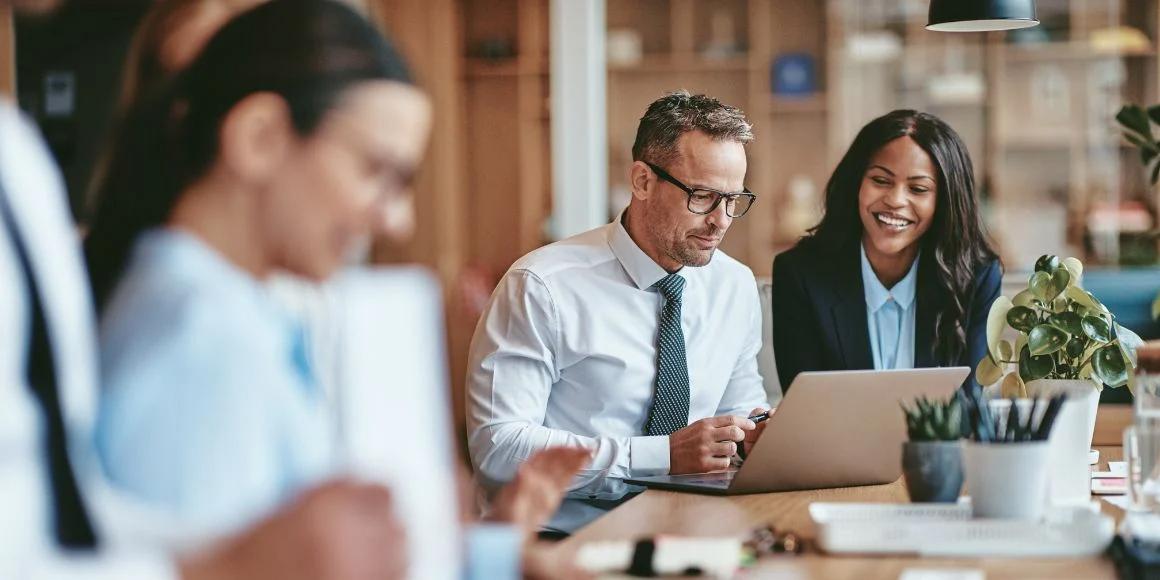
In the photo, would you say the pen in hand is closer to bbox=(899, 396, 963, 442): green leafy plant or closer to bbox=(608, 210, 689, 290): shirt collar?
bbox=(608, 210, 689, 290): shirt collar

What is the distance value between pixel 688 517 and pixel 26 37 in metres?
3.04

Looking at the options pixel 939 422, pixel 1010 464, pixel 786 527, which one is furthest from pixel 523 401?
pixel 1010 464

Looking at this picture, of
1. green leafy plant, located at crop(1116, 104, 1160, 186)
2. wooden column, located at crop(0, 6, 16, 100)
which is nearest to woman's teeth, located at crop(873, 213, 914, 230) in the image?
green leafy plant, located at crop(1116, 104, 1160, 186)

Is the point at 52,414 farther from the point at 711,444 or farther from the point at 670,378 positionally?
the point at 670,378

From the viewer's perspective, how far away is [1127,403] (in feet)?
10.0

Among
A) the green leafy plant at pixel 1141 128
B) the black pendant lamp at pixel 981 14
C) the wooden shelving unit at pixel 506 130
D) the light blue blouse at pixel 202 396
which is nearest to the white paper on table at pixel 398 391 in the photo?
the light blue blouse at pixel 202 396

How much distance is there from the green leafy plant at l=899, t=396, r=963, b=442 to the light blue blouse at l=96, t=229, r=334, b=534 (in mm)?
1046

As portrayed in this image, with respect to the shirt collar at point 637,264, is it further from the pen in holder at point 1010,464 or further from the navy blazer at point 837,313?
the pen in holder at point 1010,464

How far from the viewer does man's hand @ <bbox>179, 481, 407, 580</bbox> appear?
29.8 inches

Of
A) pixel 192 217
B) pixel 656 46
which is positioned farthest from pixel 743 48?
pixel 192 217

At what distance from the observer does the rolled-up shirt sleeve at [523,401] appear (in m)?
2.24

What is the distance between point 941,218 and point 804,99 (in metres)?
4.99

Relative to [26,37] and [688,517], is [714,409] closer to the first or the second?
[688,517]

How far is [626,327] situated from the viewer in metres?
2.47
